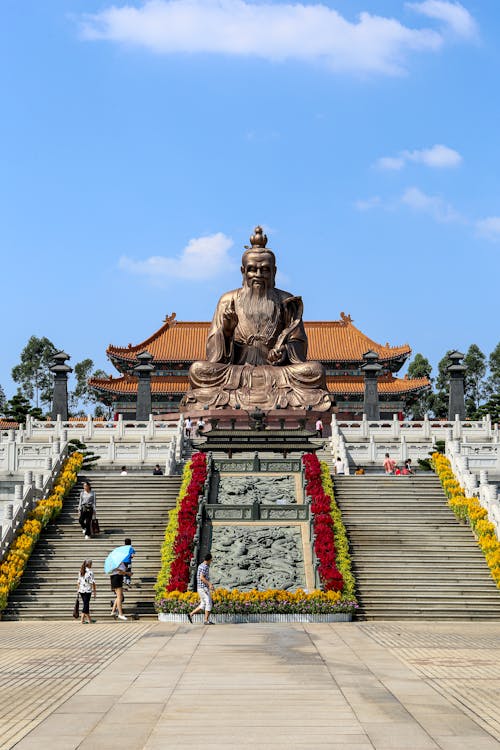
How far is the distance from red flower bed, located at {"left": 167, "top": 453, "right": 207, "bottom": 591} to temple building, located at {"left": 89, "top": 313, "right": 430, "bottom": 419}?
30.5 meters

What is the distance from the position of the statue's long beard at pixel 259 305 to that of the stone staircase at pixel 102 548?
16.2 metres

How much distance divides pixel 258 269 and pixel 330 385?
17.4 meters

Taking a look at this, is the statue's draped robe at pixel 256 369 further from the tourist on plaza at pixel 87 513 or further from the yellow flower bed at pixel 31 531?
the tourist on plaza at pixel 87 513

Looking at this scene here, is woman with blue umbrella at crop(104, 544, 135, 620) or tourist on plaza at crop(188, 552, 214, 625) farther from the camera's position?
woman with blue umbrella at crop(104, 544, 135, 620)

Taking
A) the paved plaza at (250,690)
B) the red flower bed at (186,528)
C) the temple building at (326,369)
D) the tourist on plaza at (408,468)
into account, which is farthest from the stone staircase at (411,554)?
the temple building at (326,369)

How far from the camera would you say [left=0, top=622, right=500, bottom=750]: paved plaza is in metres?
7.95

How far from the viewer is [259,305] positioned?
41500 mm

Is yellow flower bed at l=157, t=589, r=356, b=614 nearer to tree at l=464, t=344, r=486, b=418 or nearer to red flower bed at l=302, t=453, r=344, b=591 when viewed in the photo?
red flower bed at l=302, t=453, r=344, b=591

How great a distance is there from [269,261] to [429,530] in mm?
21651

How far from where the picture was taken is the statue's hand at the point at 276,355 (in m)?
40.4

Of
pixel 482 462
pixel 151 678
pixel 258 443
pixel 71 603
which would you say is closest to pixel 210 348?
pixel 258 443

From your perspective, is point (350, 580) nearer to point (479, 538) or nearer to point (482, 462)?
point (479, 538)

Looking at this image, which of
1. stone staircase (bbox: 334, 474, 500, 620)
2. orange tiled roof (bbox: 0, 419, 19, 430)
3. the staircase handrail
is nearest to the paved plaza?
stone staircase (bbox: 334, 474, 500, 620)

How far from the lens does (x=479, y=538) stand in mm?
21016
